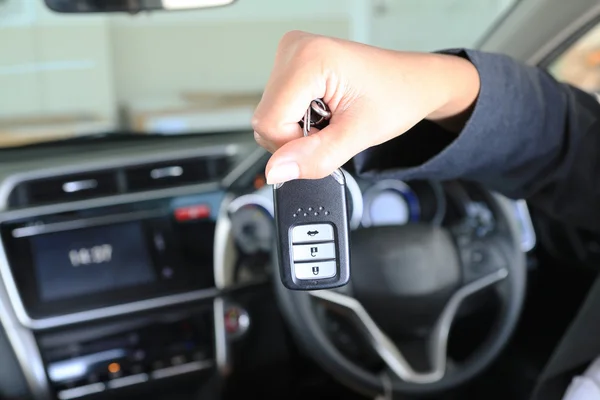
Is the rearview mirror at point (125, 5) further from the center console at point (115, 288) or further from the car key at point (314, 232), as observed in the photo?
the car key at point (314, 232)

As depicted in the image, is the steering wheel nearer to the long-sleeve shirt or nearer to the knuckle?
the long-sleeve shirt

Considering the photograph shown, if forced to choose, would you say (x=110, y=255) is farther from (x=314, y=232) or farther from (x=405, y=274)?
(x=314, y=232)

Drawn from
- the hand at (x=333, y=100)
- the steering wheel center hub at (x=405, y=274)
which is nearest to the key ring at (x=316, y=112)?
the hand at (x=333, y=100)

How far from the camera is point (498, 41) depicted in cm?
120

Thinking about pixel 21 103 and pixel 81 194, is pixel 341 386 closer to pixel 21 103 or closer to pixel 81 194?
pixel 81 194

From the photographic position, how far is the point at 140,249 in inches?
46.6

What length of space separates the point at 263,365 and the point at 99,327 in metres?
0.31

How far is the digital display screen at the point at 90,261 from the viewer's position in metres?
1.12

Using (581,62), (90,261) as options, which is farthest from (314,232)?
(581,62)

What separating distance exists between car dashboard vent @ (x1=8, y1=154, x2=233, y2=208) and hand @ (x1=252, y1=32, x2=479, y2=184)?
64 centimetres

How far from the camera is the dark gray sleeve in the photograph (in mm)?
689

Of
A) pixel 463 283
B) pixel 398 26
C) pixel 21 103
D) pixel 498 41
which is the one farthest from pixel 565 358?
pixel 398 26

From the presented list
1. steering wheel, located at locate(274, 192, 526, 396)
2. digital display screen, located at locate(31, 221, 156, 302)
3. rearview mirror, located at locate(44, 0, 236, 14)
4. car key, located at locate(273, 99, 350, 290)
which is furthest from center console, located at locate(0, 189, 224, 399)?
car key, located at locate(273, 99, 350, 290)

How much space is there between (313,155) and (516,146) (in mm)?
331
